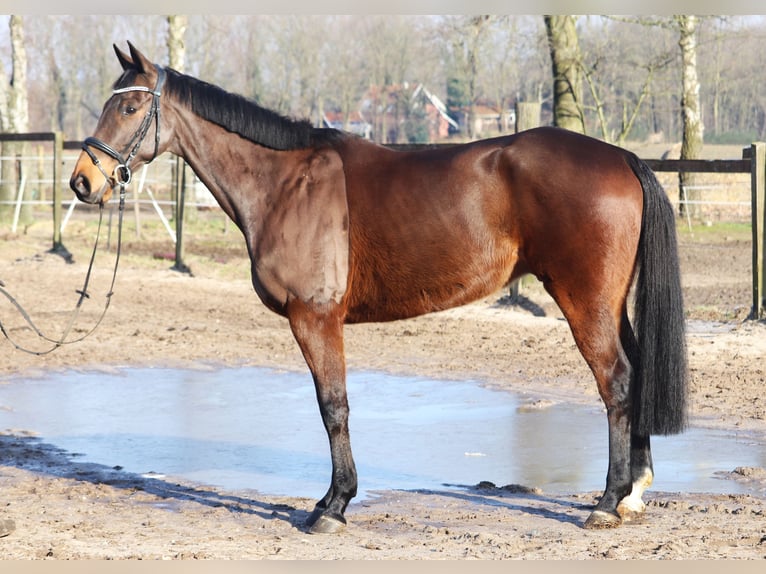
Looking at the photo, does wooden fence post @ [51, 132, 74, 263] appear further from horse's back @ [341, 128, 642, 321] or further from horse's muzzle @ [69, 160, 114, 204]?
horse's back @ [341, 128, 642, 321]

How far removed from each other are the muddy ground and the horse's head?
65.9 inches

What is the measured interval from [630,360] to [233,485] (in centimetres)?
230

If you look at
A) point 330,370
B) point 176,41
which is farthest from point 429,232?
point 176,41

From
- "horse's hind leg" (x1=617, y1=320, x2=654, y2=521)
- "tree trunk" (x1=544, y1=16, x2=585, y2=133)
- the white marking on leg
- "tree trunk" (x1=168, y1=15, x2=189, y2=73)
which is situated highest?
"tree trunk" (x1=168, y1=15, x2=189, y2=73)

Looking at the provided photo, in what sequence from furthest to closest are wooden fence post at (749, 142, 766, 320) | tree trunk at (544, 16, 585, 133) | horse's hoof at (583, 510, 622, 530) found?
tree trunk at (544, 16, 585, 133) < wooden fence post at (749, 142, 766, 320) < horse's hoof at (583, 510, 622, 530)

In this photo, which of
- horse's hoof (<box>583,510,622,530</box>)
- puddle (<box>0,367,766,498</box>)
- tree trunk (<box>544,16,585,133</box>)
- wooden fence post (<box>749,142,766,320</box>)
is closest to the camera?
horse's hoof (<box>583,510,622,530</box>)

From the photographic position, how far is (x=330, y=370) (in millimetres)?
4836

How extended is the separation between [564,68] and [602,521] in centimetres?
1030

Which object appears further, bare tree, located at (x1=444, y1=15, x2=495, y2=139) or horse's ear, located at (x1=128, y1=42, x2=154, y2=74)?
bare tree, located at (x1=444, y1=15, x2=495, y2=139)

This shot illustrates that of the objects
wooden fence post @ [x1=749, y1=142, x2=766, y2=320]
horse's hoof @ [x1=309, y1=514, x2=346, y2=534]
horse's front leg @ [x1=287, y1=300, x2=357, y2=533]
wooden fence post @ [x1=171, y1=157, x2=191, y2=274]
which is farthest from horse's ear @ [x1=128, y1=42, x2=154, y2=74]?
wooden fence post @ [x1=171, y1=157, x2=191, y2=274]

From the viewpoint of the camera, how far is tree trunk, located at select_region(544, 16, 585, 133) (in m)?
13.6

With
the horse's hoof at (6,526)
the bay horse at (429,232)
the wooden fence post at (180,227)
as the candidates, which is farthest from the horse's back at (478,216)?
the wooden fence post at (180,227)

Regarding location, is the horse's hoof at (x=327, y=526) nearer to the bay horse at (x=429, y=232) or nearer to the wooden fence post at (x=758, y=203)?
Answer: the bay horse at (x=429, y=232)

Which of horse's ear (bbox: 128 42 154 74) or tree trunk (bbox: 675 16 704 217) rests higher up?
tree trunk (bbox: 675 16 704 217)
